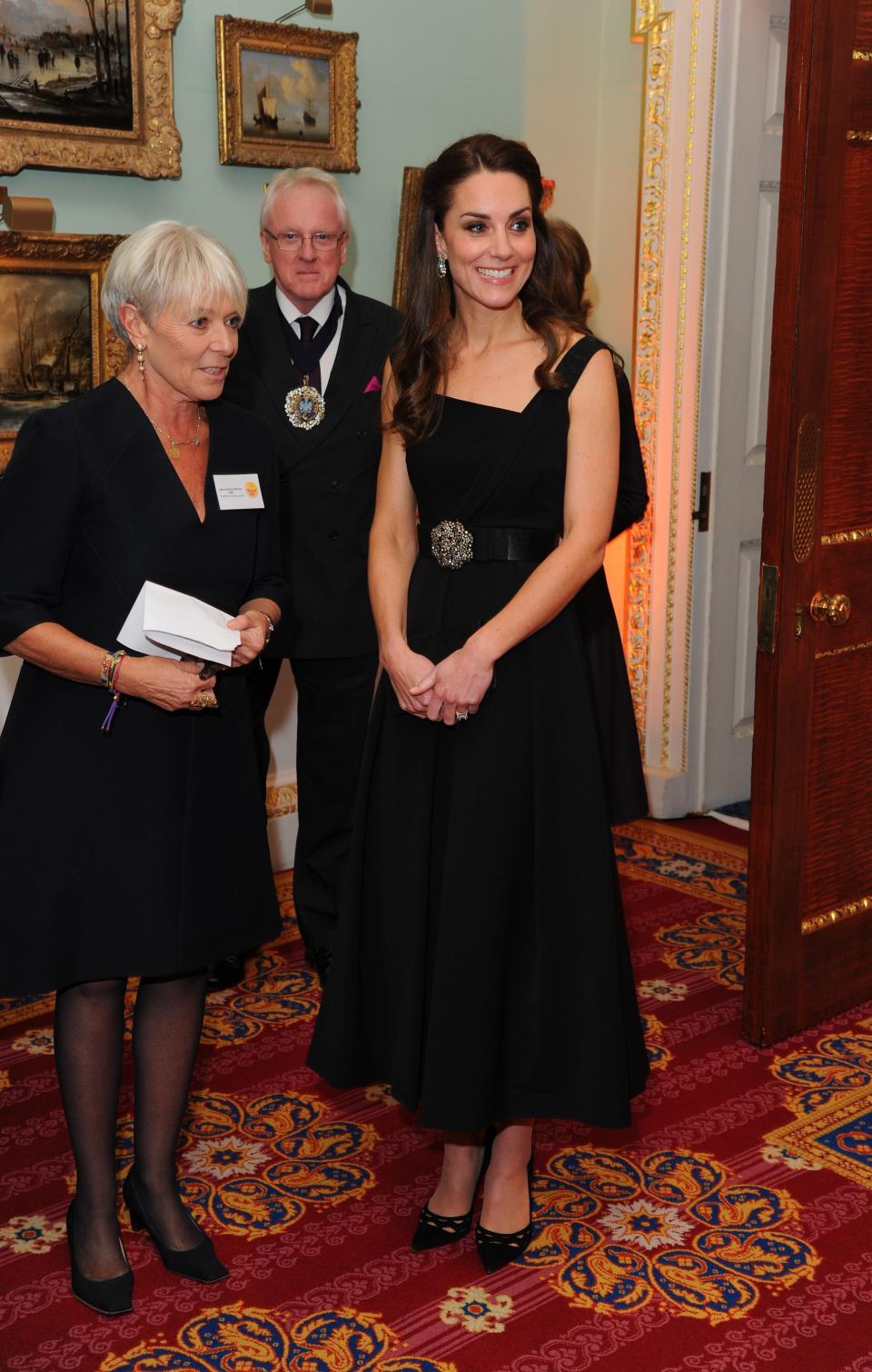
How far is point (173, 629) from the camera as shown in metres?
2.32

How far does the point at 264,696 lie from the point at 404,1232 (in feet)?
4.89

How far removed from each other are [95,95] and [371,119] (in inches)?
38.9

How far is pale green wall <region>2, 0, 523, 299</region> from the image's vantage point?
4.07 metres

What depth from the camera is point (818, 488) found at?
3381 mm

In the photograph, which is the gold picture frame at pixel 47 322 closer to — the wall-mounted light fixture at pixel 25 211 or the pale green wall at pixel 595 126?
the wall-mounted light fixture at pixel 25 211

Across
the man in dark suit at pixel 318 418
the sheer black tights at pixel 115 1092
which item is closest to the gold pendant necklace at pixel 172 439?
the sheer black tights at pixel 115 1092

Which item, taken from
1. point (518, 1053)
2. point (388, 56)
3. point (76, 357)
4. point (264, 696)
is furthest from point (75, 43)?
point (518, 1053)

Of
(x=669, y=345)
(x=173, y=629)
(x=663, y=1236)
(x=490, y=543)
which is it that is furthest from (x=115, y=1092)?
(x=669, y=345)

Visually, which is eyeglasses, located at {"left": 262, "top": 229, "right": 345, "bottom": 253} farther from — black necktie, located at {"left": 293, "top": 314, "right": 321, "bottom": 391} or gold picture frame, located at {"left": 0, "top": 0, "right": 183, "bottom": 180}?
gold picture frame, located at {"left": 0, "top": 0, "right": 183, "bottom": 180}

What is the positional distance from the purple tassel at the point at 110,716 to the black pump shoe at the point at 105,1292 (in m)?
0.99

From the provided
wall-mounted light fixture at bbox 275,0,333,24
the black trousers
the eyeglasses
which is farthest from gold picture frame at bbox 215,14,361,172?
the black trousers

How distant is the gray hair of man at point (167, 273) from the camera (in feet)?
7.70

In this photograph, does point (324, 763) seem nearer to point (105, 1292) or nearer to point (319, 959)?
point (319, 959)

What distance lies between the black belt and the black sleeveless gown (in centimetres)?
2
